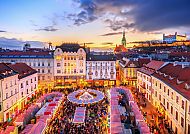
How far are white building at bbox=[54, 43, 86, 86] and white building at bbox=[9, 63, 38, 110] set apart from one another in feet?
43.8

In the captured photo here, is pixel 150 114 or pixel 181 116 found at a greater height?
pixel 181 116

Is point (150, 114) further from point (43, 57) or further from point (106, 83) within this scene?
point (43, 57)

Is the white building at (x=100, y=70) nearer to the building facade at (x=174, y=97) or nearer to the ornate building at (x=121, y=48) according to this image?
the building facade at (x=174, y=97)

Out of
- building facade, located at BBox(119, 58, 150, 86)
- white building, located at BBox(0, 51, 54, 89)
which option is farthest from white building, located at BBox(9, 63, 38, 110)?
building facade, located at BBox(119, 58, 150, 86)

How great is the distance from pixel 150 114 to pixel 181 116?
11400 millimetres

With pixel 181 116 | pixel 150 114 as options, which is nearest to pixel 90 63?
pixel 150 114

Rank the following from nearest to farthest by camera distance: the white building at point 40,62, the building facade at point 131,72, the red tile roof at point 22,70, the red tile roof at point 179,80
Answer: the red tile roof at point 179,80 → the red tile roof at point 22,70 → the white building at point 40,62 → the building facade at point 131,72

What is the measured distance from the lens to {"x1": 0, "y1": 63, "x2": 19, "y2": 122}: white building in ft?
119

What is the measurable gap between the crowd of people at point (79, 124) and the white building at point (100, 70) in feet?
95.8

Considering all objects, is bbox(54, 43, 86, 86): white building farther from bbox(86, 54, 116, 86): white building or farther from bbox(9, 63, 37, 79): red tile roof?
bbox(9, 63, 37, 79): red tile roof

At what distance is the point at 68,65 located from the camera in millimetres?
68500

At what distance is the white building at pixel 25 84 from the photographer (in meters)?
45.1

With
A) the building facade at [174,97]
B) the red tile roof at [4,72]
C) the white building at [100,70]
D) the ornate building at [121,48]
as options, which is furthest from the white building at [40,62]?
the ornate building at [121,48]

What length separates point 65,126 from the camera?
3166cm
